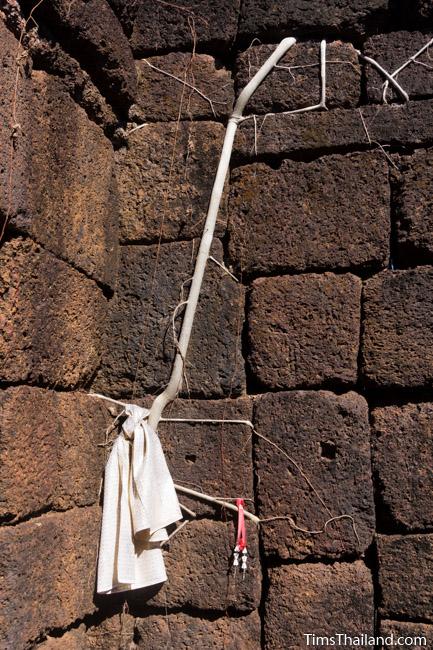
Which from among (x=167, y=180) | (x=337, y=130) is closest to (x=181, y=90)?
(x=167, y=180)

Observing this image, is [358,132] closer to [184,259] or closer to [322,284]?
[322,284]

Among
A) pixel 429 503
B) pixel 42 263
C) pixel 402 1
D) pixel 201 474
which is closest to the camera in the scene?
pixel 42 263

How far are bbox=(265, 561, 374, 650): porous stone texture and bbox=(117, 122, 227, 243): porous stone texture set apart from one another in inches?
63.3

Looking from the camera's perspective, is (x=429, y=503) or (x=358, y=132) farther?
(x=358, y=132)

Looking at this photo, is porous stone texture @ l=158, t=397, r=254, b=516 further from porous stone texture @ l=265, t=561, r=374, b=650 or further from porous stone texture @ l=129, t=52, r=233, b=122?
porous stone texture @ l=129, t=52, r=233, b=122

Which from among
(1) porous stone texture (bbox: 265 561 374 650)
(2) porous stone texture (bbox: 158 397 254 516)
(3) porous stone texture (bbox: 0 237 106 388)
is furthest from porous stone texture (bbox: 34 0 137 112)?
(1) porous stone texture (bbox: 265 561 374 650)

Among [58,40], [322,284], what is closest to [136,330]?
[322,284]

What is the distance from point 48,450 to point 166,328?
0.85 m

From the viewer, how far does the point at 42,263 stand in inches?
114

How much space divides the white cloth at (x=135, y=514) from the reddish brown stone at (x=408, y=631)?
934mm

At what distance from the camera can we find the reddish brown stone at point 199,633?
320 cm

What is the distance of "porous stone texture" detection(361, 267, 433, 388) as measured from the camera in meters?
3.20

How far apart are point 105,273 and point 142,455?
851mm

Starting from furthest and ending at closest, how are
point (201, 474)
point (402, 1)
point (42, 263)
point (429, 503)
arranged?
point (402, 1) → point (201, 474) → point (429, 503) → point (42, 263)
